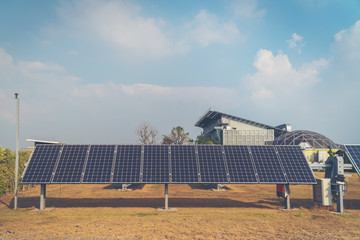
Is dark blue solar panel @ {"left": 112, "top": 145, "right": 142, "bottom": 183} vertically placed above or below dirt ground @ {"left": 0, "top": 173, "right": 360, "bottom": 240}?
above

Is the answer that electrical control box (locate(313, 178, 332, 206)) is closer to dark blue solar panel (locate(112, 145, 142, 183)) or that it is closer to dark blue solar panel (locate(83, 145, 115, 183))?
dark blue solar panel (locate(112, 145, 142, 183))

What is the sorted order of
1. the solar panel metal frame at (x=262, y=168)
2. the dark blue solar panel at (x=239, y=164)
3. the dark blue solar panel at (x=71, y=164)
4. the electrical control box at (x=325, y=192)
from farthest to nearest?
the electrical control box at (x=325, y=192) < the dark blue solar panel at (x=239, y=164) < the solar panel metal frame at (x=262, y=168) < the dark blue solar panel at (x=71, y=164)

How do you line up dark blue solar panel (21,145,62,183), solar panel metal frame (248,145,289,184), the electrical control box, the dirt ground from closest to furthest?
the dirt ground < dark blue solar panel (21,145,62,183) < solar panel metal frame (248,145,289,184) < the electrical control box

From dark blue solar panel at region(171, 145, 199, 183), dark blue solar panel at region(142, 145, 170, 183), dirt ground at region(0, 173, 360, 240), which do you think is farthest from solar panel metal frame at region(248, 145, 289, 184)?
dark blue solar panel at region(142, 145, 170, 183)

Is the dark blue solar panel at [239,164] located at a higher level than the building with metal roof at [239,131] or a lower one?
lower

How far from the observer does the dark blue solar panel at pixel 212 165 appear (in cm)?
1840

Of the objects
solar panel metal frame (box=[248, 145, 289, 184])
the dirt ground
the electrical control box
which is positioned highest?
solar panel metal frame (box=[248, 145, 289, 184])

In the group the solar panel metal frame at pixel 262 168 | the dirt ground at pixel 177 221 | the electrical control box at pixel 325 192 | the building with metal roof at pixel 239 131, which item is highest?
the building with metal roof at pixel 239 131

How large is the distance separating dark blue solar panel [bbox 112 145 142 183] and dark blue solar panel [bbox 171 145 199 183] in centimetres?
274

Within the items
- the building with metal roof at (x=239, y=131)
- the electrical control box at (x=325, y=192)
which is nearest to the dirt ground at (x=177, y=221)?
the electrical control box at (x=325, y=192)

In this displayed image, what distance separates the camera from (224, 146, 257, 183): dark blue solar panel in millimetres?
18500

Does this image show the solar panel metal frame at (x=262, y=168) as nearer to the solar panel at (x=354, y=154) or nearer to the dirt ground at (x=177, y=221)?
the dirt ground at (x=177, y=221)

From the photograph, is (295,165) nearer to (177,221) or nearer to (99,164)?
(177,221)

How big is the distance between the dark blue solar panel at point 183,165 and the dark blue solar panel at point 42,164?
363 inches
